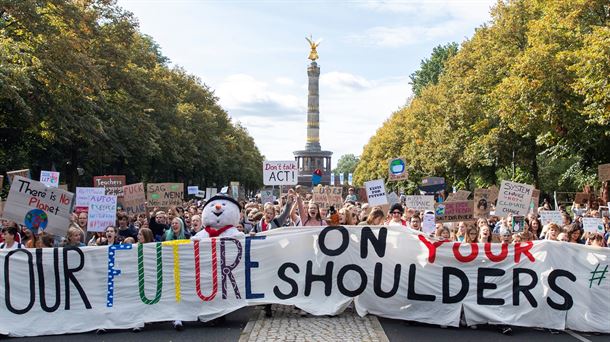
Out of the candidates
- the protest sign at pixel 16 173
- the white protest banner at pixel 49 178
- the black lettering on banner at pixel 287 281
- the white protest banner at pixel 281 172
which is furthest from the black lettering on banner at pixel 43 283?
the white protest banner at pixel 49 178

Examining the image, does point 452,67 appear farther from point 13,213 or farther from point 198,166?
point 13,213

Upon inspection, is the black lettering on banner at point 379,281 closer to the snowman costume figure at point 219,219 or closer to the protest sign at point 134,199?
the snowman costume figure at point 219,219

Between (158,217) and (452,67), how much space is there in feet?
118

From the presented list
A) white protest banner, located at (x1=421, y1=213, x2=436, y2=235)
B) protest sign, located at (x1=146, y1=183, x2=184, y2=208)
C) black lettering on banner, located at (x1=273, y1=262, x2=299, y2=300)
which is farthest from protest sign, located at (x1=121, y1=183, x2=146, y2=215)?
black lettering on banner, located at (x1=273, y1=262, x2=299, y2=300)

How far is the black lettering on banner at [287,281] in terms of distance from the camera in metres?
10.9

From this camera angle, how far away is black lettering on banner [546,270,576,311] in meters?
10.5

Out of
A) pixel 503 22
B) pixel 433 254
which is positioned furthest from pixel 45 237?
pixel 503 22

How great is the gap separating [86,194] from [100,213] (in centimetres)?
95

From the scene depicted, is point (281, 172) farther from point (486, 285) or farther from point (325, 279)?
point (486, 285)

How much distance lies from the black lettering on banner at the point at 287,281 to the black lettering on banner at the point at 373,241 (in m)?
0.92

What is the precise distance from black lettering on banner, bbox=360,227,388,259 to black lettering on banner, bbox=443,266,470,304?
2.83ft

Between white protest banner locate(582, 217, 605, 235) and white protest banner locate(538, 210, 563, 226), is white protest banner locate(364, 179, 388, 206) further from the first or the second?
white protest banner locate(582, 217, 605, 235)

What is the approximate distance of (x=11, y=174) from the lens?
1614 centimetres

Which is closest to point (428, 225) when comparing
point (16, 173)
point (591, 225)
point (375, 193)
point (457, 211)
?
point (457, 211)
